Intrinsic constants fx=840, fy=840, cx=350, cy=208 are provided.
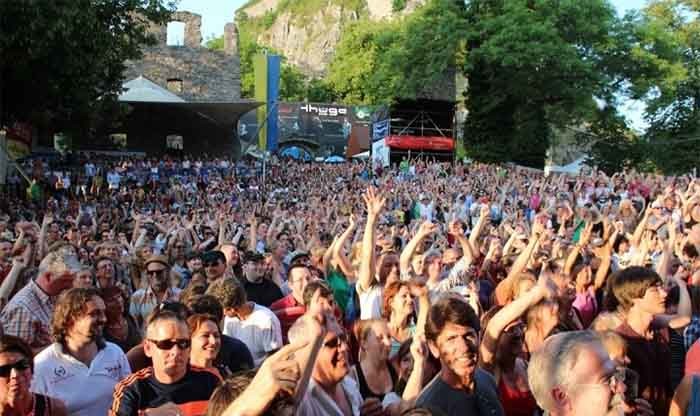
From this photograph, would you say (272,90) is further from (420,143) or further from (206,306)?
(206,306)

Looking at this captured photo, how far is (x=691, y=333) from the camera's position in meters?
4.80

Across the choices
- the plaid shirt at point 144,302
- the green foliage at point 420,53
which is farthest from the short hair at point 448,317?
the green foliage at point 420,53

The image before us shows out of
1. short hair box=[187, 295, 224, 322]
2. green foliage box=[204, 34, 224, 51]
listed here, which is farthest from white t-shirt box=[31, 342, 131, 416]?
green foliage box=[204, 34, 224, 51]

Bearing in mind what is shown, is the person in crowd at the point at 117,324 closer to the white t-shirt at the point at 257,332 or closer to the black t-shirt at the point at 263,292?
the white t-shirt at the point at 257,332

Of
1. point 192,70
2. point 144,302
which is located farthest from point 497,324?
point 192,70

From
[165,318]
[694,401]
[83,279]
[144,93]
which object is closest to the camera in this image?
[694,401]

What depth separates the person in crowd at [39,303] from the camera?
4891 millimetres

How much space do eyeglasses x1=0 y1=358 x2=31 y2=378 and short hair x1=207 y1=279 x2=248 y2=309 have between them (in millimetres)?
1695

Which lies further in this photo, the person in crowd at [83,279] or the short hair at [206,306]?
the person in crowd at [83,279]

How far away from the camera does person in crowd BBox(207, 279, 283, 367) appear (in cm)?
518

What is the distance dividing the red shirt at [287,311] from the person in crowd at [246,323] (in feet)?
1.49

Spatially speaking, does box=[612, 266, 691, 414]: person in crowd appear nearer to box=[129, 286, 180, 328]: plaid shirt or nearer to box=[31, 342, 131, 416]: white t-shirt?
box=[31, 342, 131, 416]: white t-shirt

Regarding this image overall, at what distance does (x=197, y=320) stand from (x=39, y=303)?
149cm

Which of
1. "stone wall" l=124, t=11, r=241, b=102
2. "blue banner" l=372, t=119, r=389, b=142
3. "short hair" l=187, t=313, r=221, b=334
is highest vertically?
"stone wall" l=124, t=11, r=241, b=102
